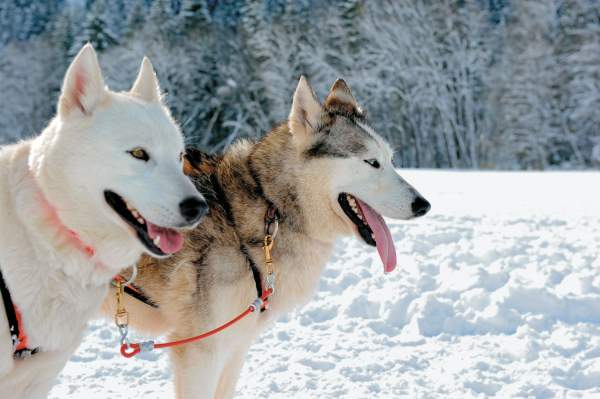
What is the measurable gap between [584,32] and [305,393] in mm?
32766

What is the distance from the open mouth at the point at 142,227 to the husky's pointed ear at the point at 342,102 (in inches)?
65.1

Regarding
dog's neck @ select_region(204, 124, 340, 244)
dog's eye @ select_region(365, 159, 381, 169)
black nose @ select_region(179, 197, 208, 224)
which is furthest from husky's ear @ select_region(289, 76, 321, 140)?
black nose @ select_region(179, 197, 208, 224)

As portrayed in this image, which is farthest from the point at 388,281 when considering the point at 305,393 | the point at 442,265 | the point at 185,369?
the point at 185,369

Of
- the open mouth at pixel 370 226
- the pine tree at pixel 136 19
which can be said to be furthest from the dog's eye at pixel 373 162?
the pine tree at pixel 136 19

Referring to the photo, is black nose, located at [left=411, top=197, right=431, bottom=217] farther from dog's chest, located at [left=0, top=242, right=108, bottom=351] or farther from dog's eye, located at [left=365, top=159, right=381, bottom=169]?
dog's chest, located at [left=0, top=242, right=108, bottom=351]

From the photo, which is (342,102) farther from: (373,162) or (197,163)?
(197,163)

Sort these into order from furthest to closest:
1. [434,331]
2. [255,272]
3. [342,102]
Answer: [434,331]
[342,102]
[255,272]

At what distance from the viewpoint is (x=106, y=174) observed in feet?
6.52

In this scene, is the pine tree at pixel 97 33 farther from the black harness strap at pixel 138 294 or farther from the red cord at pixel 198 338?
the red cord at pixel 198 338

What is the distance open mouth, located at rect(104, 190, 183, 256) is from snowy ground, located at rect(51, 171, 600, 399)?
2.00 meters

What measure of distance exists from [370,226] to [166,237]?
1.40 meters

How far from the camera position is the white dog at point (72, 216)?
196 centimetres

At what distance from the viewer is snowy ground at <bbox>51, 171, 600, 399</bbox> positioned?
382 cm

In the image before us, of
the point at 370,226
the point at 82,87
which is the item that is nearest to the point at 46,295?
the point at 82,87
